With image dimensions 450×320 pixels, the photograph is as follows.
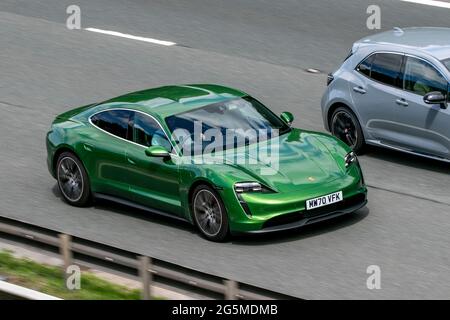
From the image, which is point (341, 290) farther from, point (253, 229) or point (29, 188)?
point (29, 188)

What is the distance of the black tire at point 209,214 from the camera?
44.4 feet

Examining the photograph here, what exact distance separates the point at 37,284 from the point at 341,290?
300cm

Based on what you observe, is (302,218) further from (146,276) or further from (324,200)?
(146,276)

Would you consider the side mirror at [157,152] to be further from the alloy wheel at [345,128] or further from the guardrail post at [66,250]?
the alloy wheel at [345,128]

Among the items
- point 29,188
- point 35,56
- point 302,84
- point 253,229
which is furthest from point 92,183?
point 35,56

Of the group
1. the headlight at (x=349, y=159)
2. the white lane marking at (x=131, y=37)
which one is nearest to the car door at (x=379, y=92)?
the headlight at (x=349, y=159)

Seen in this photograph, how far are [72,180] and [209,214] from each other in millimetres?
2361

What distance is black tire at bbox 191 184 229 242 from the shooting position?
1353 centimetres

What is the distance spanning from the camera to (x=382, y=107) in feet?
53.4

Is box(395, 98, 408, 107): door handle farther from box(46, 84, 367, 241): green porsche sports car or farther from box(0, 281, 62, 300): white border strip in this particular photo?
box(0, 281, 62, 300): white border strip

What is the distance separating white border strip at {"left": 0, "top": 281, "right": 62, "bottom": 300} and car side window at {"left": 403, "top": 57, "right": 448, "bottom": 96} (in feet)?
21.6

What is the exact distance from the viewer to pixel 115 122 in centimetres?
1499

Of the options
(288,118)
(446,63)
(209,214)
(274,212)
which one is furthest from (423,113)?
(209,214)
